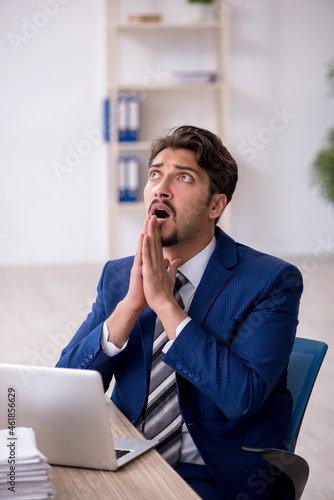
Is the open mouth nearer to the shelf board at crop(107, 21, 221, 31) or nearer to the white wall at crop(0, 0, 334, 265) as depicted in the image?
the shelf board at crop(107, 21, 221, 31)

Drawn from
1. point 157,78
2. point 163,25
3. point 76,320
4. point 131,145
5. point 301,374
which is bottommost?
point 76,320

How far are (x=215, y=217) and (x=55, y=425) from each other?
28.4 inches

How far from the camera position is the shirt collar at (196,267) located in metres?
1.59

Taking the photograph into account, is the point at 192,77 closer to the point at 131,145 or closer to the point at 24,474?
the point at 131,145

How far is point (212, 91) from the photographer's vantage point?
640 cm

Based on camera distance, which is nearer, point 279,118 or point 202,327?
point 202,327

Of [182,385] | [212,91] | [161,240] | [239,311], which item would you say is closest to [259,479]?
[182,385]

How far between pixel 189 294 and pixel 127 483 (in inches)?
22.7

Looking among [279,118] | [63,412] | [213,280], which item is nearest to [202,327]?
[213,280]

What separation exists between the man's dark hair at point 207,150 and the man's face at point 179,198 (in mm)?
16

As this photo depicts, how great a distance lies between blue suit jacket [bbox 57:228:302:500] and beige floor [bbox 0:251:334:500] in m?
1.16

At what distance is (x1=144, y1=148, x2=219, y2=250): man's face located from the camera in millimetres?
1532

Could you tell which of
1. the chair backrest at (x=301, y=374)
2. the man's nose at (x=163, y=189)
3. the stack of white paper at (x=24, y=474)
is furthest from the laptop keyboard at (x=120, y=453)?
the man's nose at (x=163, y=189)

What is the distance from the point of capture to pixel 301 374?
1558mm
